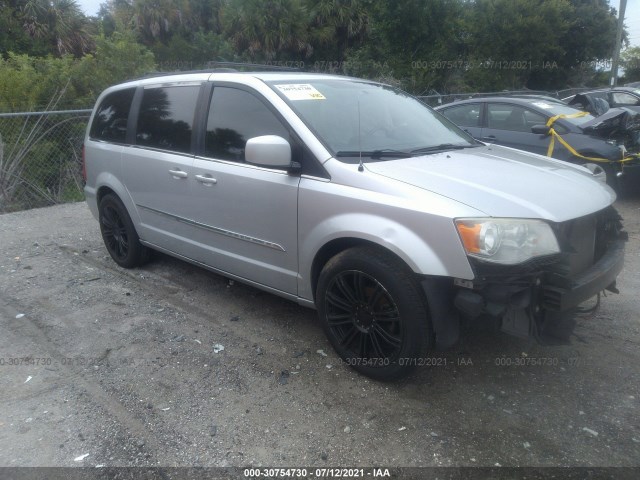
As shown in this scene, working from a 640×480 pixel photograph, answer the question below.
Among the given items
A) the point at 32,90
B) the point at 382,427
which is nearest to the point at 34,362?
the point at 382,427

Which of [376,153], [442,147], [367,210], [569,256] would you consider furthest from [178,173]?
[569,256]

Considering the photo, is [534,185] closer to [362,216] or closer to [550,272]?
[550,272]

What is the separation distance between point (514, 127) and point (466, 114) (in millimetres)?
841

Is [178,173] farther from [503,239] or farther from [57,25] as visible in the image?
[57,25]

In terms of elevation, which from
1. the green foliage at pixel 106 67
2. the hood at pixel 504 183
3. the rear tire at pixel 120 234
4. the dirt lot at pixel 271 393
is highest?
the green foliage at pixel 106 67

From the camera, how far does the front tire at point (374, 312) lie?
3166 millimetres

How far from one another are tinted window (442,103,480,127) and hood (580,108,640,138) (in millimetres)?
1569

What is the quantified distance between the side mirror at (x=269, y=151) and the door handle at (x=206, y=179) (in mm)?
718

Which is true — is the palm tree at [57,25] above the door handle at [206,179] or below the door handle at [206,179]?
above

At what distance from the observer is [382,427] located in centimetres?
313

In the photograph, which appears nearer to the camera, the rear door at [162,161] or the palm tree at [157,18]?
the rear door at [162,161]

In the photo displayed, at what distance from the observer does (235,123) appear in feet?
13.7

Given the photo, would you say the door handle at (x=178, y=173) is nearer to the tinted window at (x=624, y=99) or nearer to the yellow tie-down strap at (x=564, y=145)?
the yellow tie-down strap at (x=564, y=145)

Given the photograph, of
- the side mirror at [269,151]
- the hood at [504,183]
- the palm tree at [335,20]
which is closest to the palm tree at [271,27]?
the palm tree at [335,20]
